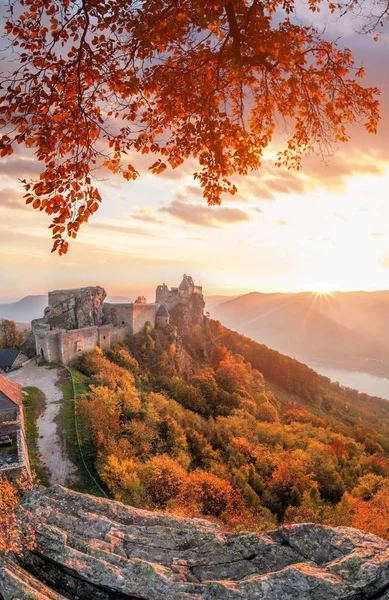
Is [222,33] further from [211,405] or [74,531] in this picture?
[211,405]

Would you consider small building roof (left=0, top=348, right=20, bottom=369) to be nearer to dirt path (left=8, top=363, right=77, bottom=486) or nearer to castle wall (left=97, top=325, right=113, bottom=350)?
dirt path (left=8, top=363, right=77, bottom=486)

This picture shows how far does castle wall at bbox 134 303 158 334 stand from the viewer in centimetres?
4494

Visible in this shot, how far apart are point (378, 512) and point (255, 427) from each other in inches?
609

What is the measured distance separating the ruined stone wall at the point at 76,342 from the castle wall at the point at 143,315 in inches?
277

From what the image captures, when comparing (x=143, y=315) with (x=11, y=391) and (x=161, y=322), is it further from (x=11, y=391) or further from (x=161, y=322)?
(x=11, y=391)

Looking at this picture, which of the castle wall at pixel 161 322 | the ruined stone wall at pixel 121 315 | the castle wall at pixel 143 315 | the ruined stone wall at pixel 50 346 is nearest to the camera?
the ruined stone wall at pixel 50 346

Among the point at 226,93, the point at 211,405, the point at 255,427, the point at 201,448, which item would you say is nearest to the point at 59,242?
the point at 226,93

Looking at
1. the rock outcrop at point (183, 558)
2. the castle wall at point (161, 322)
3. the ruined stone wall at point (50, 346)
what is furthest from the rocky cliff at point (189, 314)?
the rock outcrop at point (183, 558)

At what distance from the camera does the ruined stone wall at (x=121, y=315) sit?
144ft

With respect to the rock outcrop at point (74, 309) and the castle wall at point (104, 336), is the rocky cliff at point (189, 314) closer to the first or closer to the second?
the rock outcrop at point (74, 309)

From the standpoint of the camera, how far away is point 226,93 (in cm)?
794

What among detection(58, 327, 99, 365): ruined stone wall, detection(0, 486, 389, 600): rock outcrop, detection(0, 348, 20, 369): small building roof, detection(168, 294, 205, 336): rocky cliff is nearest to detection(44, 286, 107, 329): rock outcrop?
detection(58, 327, 99, 365): ruined stone wall

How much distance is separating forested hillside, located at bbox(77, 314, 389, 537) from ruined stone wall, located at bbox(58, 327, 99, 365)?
1.14 metres

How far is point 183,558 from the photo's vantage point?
9828mm
